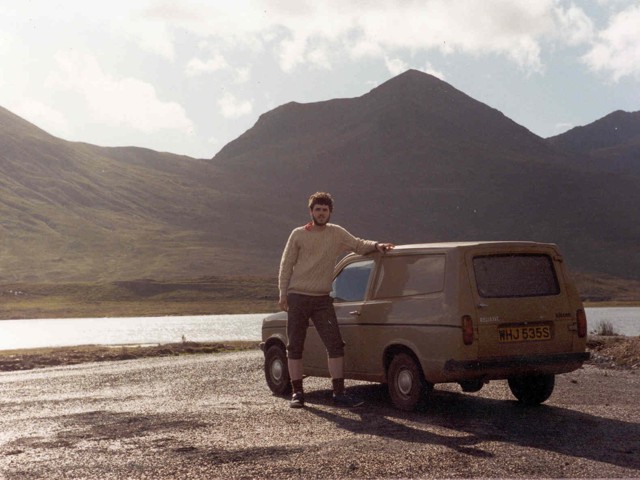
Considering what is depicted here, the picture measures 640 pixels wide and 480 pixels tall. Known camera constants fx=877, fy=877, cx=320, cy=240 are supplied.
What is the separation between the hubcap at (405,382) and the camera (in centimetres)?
1016

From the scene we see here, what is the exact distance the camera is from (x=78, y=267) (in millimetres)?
186375

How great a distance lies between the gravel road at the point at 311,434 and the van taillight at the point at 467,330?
0.85m

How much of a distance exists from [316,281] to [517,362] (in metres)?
2.60

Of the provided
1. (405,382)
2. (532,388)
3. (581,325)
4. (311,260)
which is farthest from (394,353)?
(581,325)

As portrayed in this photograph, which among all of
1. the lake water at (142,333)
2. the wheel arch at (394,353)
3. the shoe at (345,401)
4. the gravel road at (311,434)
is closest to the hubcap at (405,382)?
the wheel arch at (394,353)

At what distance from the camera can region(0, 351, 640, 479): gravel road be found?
22.9ft

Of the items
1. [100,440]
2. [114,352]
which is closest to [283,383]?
[100,440]

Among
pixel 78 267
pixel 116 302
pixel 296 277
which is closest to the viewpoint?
pixel 296 277

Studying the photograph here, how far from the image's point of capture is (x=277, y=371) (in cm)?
1230

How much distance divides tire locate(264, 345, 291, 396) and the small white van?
1.30 m

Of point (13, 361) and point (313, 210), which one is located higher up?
point (313, 210)

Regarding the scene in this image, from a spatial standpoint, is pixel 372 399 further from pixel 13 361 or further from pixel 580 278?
pixel 580 278

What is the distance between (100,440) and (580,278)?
195 metres

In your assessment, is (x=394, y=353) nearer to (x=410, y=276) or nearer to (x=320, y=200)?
(x=410, y=276)
